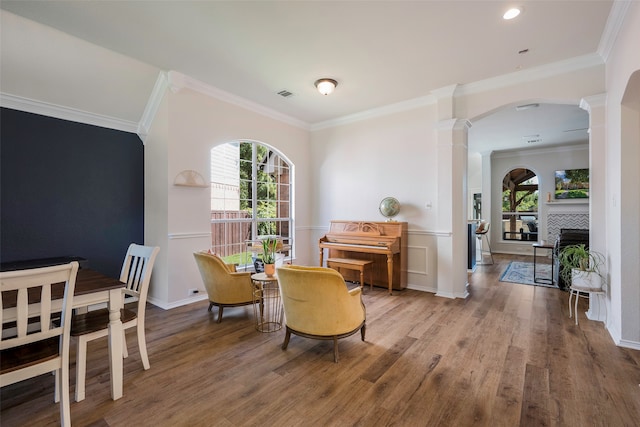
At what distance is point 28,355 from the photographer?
65.5 inches

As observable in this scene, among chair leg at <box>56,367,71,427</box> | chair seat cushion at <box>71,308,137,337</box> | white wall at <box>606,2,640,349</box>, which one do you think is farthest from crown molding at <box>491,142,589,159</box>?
chair leg at <box>56,367,71,427</box>

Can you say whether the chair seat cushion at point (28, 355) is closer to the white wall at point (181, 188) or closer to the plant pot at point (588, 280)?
the white wall at point (181, 188)

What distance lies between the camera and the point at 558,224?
25.0 feet

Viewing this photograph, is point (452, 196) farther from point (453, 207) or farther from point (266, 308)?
point (266, 308)

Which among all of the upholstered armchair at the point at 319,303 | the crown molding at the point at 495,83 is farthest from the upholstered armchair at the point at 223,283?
the crown molding at the point at 495,83

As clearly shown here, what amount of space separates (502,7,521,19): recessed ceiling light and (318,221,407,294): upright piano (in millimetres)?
2827

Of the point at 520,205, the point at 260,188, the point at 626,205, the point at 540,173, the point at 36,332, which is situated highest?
the point at 540,173

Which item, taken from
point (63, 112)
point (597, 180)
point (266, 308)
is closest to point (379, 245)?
point (266, 308)

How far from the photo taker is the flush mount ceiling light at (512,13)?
2.60 m

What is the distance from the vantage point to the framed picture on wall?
734 centimetres

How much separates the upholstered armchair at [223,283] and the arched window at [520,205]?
8.15m

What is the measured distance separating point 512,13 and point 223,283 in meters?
3.92

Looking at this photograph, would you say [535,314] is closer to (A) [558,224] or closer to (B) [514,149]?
(A) [558,224]

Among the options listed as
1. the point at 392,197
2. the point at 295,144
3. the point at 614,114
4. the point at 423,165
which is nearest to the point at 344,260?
the point at 392,197
